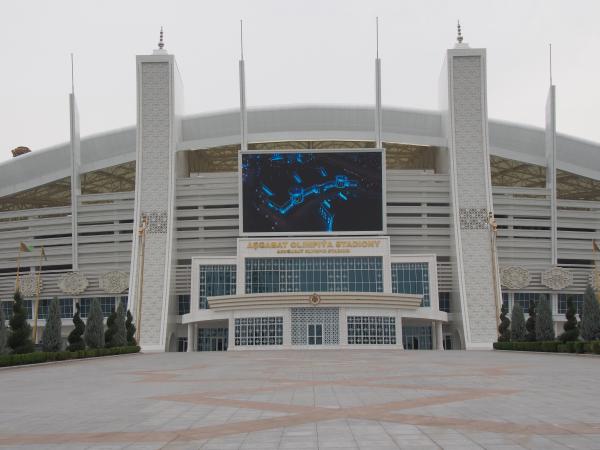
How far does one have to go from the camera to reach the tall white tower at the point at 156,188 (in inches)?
3012

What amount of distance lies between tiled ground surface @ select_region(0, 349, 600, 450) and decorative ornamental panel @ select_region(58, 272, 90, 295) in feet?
191

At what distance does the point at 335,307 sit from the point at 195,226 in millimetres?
21253

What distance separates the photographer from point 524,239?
8081 cm

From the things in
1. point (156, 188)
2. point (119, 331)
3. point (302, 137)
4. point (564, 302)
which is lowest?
point (564, 302)

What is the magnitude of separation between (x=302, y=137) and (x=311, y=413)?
6840cm

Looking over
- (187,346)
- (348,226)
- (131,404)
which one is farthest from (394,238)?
(131,404)

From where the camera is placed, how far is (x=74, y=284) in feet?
265

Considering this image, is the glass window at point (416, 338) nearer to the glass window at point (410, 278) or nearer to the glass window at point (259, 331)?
the glass window at point (410, 278)

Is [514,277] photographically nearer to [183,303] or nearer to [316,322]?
[316,322]

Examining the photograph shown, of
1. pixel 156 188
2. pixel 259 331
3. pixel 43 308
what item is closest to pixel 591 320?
pixel 259 331

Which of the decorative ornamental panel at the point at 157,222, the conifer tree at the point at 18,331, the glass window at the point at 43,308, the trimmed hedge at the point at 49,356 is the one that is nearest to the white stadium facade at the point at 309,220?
the decorative ornamental panel at the point at 157,222

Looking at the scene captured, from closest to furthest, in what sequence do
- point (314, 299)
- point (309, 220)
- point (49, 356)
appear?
point (49, 356) → point (314, 299) → point (309, 220)

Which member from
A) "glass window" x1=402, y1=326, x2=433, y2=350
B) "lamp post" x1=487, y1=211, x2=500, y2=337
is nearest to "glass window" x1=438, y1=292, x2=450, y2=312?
"glass window" x1=402, y1=326, x2=433, y2=350

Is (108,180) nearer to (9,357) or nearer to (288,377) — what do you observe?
(9,357)
